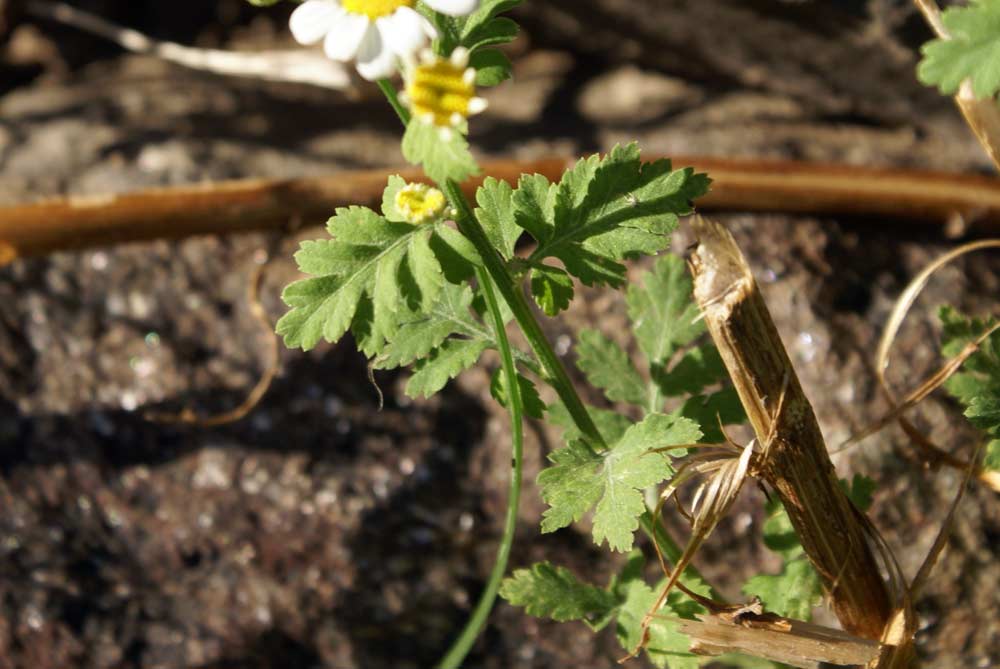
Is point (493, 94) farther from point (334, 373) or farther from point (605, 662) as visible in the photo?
point (605, 662)

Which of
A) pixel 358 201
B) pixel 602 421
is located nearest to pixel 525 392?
pixel 602 421

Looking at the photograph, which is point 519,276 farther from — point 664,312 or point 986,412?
point 986,412

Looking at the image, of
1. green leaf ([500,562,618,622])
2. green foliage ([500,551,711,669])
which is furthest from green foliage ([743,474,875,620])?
green leaf ([500,562,618,622])

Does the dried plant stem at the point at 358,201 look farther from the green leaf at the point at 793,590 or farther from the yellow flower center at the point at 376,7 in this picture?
the yellow flower center at the point at 376,7

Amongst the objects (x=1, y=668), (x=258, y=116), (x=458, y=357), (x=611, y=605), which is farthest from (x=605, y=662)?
(x=258, y=116)

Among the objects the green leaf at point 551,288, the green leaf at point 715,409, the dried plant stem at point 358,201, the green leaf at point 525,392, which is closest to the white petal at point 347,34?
the green leaf at point 551,288

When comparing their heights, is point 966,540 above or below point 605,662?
above
